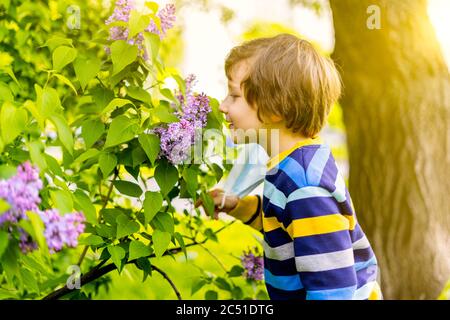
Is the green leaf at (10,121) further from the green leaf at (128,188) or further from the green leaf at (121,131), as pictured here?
the green leaf at (128,188)

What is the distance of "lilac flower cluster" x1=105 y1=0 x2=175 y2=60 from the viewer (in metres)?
1.66

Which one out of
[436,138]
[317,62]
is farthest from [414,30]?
[317,62]

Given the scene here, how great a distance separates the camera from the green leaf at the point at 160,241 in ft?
5.08

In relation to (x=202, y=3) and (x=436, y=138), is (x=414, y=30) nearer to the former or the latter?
(x=436, y=138)

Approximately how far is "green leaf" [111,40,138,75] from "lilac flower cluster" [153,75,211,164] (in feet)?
0.62

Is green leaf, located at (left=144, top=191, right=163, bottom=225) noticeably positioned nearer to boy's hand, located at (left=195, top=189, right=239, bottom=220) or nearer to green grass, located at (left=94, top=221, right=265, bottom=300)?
boy's hand, located at (left=195, top=189, right=239, bottom=220)

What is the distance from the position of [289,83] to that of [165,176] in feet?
1.54

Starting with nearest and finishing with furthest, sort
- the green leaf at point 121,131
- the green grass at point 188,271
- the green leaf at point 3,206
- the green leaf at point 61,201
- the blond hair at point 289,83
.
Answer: the green leaf at point 3,206 → the green leaf at point 61,201 → the green leaf at point 121,131 → the blond hair at point 289,83 → the green grass at point 188,271

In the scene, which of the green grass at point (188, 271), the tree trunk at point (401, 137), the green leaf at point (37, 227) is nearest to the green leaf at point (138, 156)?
the green leaf at point (37, 227)

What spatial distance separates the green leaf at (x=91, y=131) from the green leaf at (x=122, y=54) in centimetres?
17

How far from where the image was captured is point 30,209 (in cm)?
105

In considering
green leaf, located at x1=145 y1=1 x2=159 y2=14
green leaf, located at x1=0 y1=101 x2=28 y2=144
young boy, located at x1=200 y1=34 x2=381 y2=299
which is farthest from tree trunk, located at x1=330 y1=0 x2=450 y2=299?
green leaf, located at x1=0 y1=101 x2=28 y2=144

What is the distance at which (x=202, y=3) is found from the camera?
304cm

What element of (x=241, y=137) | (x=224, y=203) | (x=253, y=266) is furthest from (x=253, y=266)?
(x=241, y=137)
